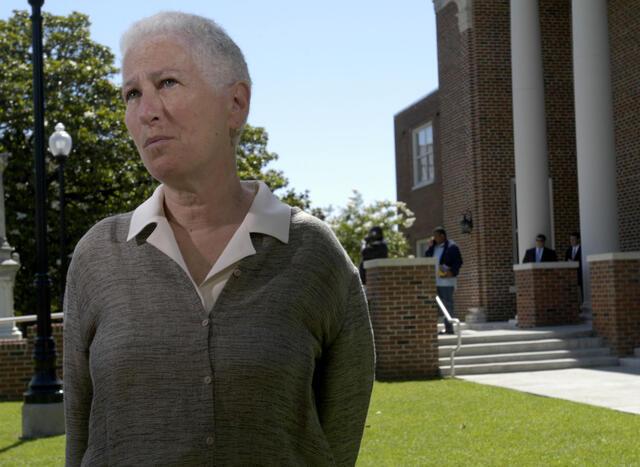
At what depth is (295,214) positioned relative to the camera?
2246 millimetres

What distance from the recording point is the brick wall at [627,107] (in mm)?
19656

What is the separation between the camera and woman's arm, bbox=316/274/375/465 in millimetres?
2207

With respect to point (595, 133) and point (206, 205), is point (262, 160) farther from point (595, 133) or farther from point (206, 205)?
point (206, 205)

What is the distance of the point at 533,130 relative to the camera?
1994 cm

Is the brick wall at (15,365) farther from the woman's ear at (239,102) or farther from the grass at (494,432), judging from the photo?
the woman's ear at (239,102)

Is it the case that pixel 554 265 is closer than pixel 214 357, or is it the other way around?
pixel 214 357

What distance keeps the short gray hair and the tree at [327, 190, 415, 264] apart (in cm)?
2994

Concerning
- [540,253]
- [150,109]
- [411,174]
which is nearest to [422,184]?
A: [411,174]

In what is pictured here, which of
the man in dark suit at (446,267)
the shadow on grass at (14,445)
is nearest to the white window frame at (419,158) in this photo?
the man in dark suit at (446,267)

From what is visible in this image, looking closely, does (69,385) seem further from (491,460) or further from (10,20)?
(10,20)

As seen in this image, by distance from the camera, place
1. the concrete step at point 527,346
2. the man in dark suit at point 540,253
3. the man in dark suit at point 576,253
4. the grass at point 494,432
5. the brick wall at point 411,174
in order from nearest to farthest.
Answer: the grass at point 494,432, the concrete step at point 527,346, the man in dark suit at point 540,253, the man in dark suit at point 576,253, the brick wall at point 411,174

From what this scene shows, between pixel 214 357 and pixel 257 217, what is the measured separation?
333 millimetres

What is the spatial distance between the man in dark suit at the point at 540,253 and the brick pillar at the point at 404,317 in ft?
15.0

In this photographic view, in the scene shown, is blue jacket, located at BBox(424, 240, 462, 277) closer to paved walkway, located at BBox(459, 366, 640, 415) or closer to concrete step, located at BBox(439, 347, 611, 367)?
concrete step, located at BBox(439, 347, 611, 367)
